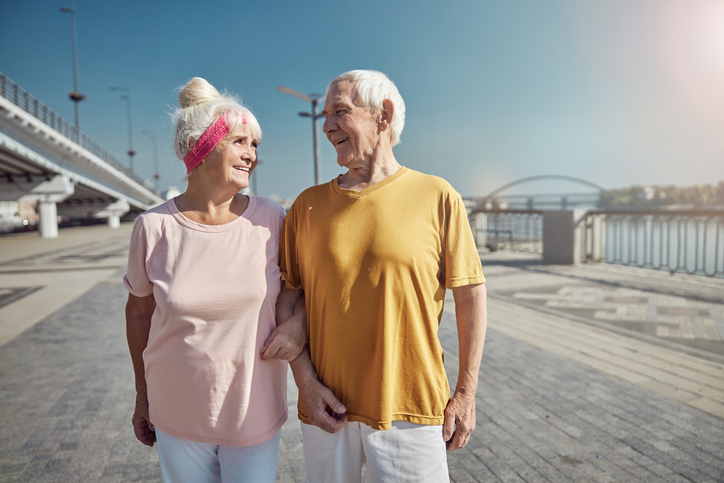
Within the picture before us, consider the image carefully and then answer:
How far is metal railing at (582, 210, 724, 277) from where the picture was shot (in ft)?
28.1

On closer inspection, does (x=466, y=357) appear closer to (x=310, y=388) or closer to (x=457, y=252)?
(x=457, y=252)

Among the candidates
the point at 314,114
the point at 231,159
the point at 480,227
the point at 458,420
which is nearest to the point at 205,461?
the point at 458,420

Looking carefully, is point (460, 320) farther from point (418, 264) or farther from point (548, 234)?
point (548, 234)

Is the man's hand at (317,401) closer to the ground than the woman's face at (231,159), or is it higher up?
closer to the ground

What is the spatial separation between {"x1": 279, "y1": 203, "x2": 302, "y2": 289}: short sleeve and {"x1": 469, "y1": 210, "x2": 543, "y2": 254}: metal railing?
11.6 metres

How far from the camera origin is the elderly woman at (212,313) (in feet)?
5.55

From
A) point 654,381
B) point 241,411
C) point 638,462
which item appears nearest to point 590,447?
point 638,462

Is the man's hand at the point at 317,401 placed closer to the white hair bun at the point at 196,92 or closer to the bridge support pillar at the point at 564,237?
the white hair bun at the point at 196,92

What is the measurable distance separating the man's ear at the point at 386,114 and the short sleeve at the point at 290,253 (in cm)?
47

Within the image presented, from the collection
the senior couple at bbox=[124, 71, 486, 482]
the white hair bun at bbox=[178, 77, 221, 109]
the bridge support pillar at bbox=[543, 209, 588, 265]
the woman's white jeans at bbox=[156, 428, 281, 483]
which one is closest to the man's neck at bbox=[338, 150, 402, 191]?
the senior couple at bbox=[124, 71, 486, 482]

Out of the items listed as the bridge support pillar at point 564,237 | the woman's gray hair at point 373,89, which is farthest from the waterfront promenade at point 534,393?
the bridge support pillar at point 564,237

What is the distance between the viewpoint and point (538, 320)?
6.18m

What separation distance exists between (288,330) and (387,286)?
1.34 ft

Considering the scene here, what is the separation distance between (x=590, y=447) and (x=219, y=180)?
2.76 meters
